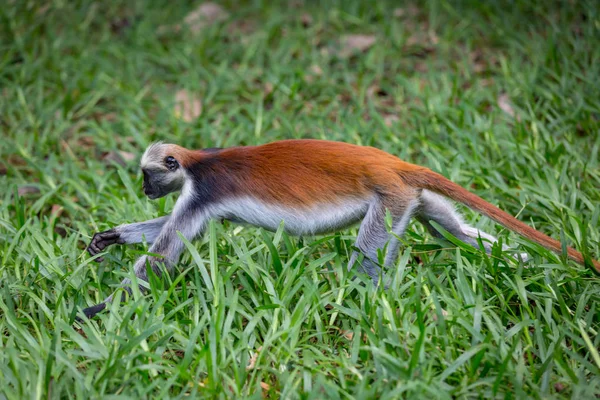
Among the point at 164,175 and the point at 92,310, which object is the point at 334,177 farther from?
the point at 92,310

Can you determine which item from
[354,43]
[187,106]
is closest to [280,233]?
[187,106]

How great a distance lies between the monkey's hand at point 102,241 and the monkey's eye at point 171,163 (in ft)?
2.03

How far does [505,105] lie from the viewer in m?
7.33

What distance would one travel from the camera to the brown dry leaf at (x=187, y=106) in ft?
25.0

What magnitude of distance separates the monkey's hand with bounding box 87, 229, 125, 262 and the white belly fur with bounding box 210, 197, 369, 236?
30.3 inches

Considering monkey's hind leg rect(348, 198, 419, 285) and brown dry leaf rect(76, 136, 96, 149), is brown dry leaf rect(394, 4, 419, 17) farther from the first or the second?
monkey's hind leg rect(348, 198, 419, 285)

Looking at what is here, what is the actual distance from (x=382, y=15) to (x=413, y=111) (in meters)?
2.17

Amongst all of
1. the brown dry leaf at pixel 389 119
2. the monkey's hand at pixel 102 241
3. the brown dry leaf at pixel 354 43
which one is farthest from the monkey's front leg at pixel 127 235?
the brown dry leaf at pixel 354 43

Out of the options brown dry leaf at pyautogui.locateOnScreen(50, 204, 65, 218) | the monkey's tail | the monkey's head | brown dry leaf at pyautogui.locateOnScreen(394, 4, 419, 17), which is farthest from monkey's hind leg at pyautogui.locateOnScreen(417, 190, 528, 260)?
brown dry leaf at pyautogui.locateOnScreen(394, 4, 419, 17)

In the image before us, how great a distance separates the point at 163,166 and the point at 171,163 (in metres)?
0.06

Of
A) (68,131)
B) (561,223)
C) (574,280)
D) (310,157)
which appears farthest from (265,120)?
(574,280)

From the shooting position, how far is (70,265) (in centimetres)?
500

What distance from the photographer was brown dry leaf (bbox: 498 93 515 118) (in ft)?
23.7

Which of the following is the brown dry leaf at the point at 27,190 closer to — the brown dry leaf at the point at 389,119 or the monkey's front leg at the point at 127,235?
the monkey's front leg at the point at 127,235
